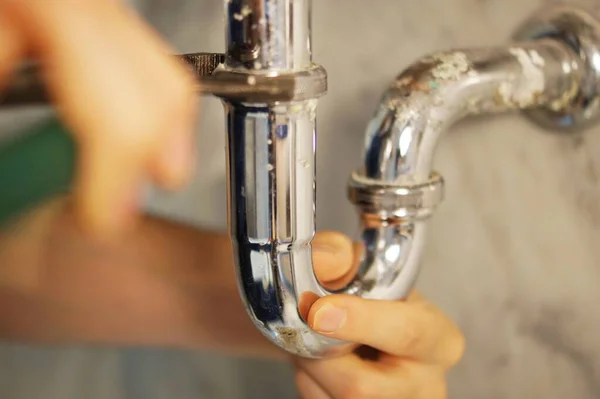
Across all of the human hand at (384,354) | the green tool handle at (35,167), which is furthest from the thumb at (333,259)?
the green tool handle at (35,167)

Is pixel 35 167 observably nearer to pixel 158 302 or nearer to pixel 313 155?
pixel 313 155

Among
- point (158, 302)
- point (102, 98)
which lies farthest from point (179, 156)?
point (158, 302)

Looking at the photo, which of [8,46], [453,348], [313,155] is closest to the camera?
[8,46]

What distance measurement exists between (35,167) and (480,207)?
327 mm

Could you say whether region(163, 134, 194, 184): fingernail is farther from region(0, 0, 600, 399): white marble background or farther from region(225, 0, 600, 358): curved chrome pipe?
region(0, 0, 600, 399): white marble background

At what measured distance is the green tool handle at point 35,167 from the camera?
4.9 inches

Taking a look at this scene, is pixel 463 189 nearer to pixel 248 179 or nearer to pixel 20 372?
pixel 248 179

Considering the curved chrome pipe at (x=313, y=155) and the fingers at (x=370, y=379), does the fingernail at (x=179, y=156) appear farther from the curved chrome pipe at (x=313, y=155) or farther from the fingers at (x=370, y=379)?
the fingers at (x=370, y=379)

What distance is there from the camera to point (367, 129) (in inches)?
12.5

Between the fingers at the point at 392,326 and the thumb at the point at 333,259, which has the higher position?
the thumb at the point at 333,259

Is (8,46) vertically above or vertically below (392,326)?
above

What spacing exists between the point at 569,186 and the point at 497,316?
0.33ft

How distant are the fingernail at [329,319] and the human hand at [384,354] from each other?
1cm

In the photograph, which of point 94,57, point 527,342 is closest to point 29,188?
point 94,57
